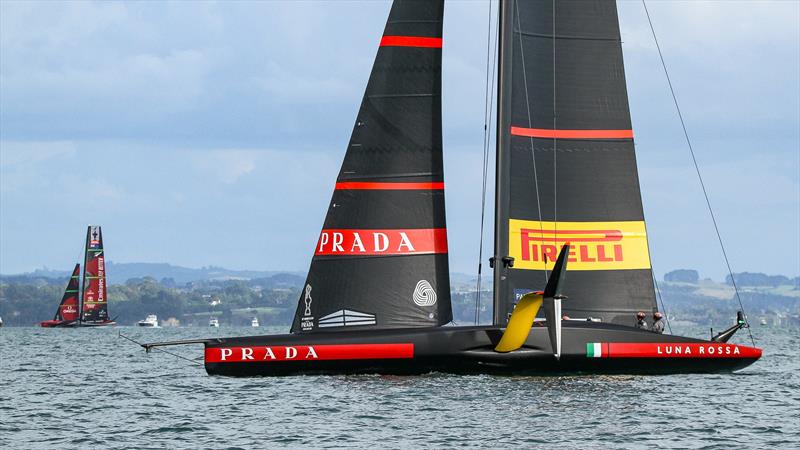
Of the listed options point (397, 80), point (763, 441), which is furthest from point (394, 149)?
point (763, 441)

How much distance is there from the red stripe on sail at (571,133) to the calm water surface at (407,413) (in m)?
4.58

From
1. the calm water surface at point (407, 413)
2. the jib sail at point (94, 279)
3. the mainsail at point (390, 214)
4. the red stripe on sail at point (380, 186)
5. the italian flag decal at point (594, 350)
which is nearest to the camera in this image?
the calm water surface at point (407, 413)

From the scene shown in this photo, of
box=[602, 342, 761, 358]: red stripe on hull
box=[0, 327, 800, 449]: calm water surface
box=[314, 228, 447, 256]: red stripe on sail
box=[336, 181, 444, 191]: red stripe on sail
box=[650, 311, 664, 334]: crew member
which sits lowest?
box=[0, 327, 800, 449]: calm water surface

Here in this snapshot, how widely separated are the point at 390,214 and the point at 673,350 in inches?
221

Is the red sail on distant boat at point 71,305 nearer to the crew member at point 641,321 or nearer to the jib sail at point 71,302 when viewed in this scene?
the jib sail at point 71,302

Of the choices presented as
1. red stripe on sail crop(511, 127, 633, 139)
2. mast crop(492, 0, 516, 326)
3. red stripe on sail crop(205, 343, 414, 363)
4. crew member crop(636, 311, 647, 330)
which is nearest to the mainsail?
mast crop(492, 0, 516, 326)

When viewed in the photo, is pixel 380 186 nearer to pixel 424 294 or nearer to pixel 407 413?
pixel 424 294

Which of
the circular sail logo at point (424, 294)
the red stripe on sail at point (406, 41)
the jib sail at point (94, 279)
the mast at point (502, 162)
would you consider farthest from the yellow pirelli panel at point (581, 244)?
the jib sail at point (94, 279)

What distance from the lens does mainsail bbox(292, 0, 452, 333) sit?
2336 cm

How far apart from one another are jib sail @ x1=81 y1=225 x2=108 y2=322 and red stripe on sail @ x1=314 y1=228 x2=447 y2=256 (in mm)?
74071

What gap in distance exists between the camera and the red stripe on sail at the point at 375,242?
23453 millimetres

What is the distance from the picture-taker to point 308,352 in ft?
70.7

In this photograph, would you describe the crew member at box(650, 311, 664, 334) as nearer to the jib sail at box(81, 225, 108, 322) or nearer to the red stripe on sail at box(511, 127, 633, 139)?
the red stripe on sail at box(511, 127, 633, 139)

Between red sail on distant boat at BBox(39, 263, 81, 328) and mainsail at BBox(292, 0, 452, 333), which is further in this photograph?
red sail on distant boat at BBox(39, 263, 81, 328)
